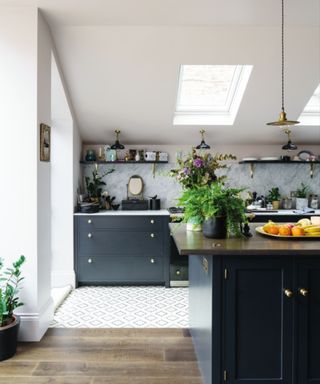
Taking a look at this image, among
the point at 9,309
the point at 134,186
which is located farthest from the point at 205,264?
the point at 134,186

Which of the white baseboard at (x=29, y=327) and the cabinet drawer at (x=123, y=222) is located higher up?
the cabinet drawer at (x=123, y=222)

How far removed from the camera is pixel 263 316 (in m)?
2.29

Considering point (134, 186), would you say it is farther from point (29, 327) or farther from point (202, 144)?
point (29, 327)

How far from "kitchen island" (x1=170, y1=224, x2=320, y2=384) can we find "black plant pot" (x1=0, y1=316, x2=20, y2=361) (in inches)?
61.7

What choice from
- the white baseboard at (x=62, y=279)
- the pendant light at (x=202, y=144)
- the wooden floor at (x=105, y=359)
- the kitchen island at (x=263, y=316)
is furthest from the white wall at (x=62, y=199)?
the kitchen island at (x=263, y=316)

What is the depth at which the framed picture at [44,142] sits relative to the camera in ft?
11.0

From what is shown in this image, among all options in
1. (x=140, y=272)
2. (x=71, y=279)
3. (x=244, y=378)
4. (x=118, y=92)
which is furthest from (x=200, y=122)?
(x=244, y=378)

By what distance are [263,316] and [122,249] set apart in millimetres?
2802

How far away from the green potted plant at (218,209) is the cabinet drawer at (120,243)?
2.18 metres

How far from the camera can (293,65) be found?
13.6 ft

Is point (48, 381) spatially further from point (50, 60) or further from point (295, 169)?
point (295, 169)

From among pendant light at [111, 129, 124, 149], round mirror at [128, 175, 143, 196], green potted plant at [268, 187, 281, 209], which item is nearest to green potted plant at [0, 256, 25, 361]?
pendant light at [111, 129, 124, 149]

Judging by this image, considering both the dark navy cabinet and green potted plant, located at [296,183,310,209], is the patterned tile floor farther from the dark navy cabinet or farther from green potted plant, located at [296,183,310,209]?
green potted plant, located at [296,183,310,209]

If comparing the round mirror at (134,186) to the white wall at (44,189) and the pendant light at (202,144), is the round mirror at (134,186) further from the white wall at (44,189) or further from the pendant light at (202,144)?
the white wall at (44,189)
